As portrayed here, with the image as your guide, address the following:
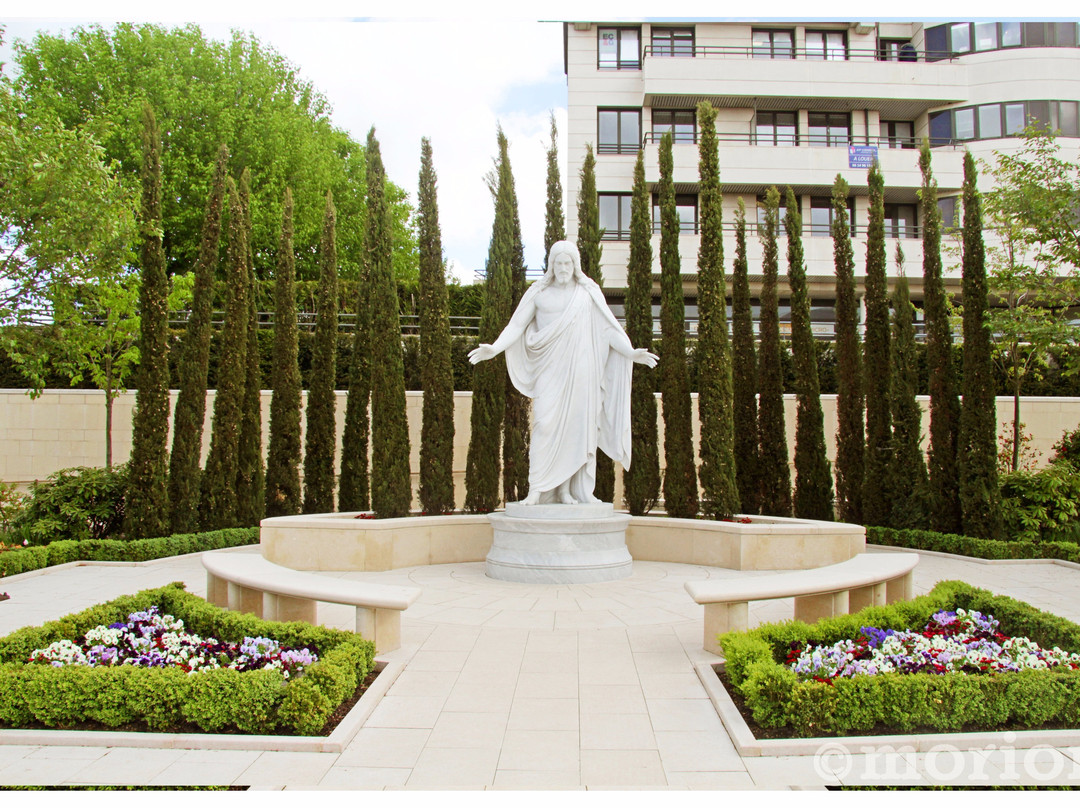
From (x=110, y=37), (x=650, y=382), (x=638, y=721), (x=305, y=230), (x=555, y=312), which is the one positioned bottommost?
(x=638, y=721)

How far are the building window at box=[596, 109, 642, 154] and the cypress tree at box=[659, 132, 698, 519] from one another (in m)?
12.0

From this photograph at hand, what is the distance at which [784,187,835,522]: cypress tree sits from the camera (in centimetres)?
1205

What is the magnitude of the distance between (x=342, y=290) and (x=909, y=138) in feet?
60.8

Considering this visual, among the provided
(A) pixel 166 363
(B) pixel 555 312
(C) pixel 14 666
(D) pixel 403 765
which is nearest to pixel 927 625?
(D) pixel 403 765

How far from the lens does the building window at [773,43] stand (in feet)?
76.9

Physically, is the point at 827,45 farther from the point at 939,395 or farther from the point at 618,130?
the point at 939,395

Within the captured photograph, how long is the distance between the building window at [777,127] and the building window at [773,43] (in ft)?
6.03

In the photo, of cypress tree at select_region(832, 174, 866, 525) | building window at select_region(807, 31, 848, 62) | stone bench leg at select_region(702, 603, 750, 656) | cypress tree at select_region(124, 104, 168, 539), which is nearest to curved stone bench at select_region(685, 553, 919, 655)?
stone bench leg at select_region(702, 603, 750, 656)

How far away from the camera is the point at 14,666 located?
4285mm

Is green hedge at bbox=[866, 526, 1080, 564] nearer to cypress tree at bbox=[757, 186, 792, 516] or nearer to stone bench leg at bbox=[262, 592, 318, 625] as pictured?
cypress tree at bbox=[757, 186, 792, 516]

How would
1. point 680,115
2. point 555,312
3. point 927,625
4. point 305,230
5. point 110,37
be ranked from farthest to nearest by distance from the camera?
point 680,115, point 305,230, point 110,37, point 555,312, point 927,625

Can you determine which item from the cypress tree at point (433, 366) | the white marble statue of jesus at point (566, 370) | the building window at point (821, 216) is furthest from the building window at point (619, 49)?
the white marble statue of jesus at point (566, 370)

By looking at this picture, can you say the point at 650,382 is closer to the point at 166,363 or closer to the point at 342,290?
the point at 166,363

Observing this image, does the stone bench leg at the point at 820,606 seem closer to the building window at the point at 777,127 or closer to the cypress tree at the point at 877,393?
the cypress tree at the point at 877,393
